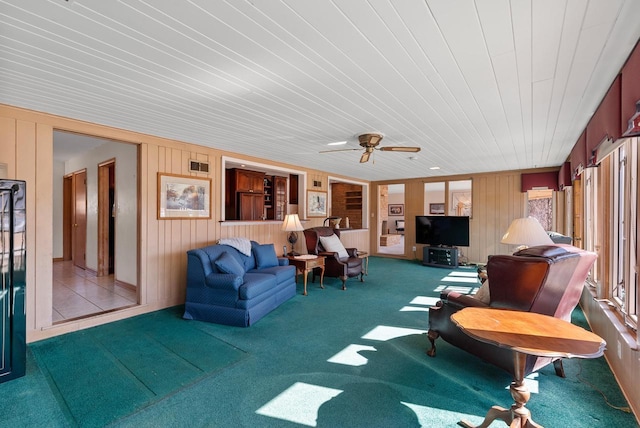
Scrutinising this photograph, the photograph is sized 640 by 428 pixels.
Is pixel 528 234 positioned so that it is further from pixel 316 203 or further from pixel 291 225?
pixel 316 203

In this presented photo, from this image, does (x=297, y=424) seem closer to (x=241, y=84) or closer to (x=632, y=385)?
(x=632, y=385)

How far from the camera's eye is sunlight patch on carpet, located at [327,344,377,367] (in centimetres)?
254

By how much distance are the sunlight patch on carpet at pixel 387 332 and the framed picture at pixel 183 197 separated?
9.64 feet

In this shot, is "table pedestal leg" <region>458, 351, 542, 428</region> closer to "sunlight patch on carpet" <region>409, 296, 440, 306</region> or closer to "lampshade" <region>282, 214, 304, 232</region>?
"sunlight patch on carpet" <region>409, 296, 440, 306</region>

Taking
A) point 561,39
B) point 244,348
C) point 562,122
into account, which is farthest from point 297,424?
point 562,122

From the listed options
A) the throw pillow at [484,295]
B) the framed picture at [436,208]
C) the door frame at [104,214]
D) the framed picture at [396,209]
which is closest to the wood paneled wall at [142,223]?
the door frame at [104,214]

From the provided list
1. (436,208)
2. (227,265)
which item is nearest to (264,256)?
(227,265)

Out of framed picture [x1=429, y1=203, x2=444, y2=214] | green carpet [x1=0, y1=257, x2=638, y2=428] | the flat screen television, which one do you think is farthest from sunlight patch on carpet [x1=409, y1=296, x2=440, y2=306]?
framed picture [x1=429, y1=203, x2=444, y2=214]

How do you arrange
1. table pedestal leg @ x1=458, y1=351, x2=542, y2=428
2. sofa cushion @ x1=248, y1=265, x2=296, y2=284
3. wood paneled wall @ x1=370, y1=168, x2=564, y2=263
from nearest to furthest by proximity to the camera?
table pedestal leg @ x1=458, y1=351, x2=542, y2=428, sofa cushion @ x1=248, y1=265, x2=296, y2=284, wood paneled wall @ x1=370, y1=168, x2=564, y2=263

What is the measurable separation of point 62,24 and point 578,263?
3613 mm

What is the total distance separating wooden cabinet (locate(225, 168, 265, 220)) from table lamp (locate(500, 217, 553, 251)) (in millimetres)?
5585

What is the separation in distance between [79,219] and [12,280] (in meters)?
5.01

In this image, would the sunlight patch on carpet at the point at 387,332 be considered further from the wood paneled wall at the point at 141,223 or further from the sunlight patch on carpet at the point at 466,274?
the sunlight patch on carpet at the point at 466,274

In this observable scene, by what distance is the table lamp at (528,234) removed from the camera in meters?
2.97
